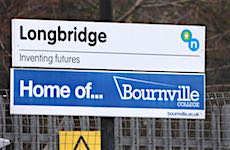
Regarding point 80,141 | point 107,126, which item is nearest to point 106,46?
point 107,126

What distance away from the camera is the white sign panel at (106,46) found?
6.81 metres

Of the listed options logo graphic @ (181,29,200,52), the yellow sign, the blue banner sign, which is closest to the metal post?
the blue banner sign

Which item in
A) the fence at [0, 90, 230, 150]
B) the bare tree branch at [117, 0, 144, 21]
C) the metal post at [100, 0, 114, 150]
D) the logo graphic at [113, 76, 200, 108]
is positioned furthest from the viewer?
the bare tree branch at [117, 0, 144, 21]

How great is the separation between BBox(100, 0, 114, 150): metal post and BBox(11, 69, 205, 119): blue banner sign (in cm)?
10

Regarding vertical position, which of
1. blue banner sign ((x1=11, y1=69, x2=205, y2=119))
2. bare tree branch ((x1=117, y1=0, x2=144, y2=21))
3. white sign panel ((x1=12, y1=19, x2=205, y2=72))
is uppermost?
bare tree branch ((x1=117, y1=0, x2=144, y2=21))

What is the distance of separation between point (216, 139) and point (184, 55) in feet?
5.25

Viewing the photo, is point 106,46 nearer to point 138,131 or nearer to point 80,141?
point 80,141

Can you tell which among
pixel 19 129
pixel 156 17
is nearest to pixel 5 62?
pixel 156 17

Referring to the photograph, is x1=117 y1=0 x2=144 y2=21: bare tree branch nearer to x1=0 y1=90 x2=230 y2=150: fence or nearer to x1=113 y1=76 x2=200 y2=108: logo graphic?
x1=0 y1=90 x2=230 y2=150: fence

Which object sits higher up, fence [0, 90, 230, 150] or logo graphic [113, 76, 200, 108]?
logo graphic [113, 76, 200, 108]

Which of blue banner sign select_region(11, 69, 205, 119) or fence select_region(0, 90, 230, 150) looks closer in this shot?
blue banner sign select_region(11, 69, 205, 119)

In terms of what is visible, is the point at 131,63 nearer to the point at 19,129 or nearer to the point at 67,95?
the point at 67,95

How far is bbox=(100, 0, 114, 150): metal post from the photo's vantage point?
677 cm

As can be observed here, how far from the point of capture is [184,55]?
23.0 ft
